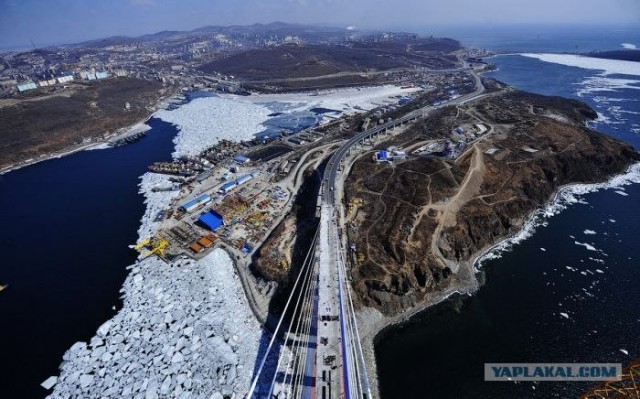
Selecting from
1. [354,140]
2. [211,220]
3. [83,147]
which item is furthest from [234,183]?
[83,147]

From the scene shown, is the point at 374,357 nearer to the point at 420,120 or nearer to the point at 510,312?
the point at 510,312

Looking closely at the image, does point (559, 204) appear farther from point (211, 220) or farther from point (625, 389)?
point (211, 220)

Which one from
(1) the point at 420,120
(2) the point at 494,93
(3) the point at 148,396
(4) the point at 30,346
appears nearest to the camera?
(3) the point at 148,396

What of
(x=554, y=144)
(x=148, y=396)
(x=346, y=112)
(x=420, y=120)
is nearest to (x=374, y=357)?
(x=148, y=396)

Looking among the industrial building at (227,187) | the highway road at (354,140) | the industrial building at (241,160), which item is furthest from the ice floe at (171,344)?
the industrial building at (241,160)

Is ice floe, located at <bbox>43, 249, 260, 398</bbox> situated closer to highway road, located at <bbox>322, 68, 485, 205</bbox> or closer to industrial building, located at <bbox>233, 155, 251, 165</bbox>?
highway road, located at <bbox>322, 68, 485, 205</bbox>
